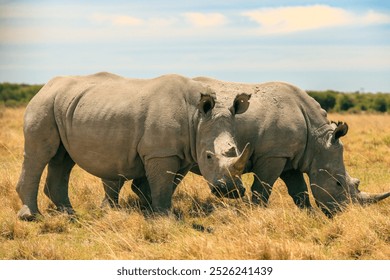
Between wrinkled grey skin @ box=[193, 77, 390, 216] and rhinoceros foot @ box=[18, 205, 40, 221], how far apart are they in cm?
283

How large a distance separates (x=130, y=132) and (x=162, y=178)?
27.3 inches

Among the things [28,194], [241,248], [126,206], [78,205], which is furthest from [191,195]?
[241,248]

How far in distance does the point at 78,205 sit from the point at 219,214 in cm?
261

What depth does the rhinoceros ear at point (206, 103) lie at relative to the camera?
805 cm

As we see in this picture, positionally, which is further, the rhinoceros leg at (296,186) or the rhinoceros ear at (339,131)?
A: the rhinoceros leg at (296,186)

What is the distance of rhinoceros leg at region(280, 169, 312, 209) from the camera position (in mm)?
9586

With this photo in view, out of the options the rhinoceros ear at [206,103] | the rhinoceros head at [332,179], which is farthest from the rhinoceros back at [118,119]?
the rhinoceros head at [332,179]

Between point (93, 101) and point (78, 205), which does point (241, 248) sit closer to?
point (93, 101)

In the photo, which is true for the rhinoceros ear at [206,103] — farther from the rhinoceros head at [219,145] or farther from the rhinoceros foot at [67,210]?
the rhinoceros foot at [67,210]

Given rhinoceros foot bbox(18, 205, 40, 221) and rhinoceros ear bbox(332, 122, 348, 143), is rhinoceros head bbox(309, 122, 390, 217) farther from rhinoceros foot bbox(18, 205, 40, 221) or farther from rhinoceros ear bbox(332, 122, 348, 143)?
rhinoceros foot bbox(18, 205, 40, 221)

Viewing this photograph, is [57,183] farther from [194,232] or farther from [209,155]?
[194,232]

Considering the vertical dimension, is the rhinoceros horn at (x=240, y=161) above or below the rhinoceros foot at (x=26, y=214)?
above

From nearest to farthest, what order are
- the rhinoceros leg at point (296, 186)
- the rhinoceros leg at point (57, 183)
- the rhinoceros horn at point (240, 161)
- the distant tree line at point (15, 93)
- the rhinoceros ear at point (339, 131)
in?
the rhinoceros horn at point (240, 161), the rhinoceros ear at point (339, 131), the rhinoceros leg at point (57, 183), the rhinoceros leg at point (296, 186), the distant tree line at point (15, 93)

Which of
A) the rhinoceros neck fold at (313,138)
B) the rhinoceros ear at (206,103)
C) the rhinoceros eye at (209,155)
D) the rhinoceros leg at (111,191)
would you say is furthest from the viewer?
the rhinoceros leg at (111,191)
